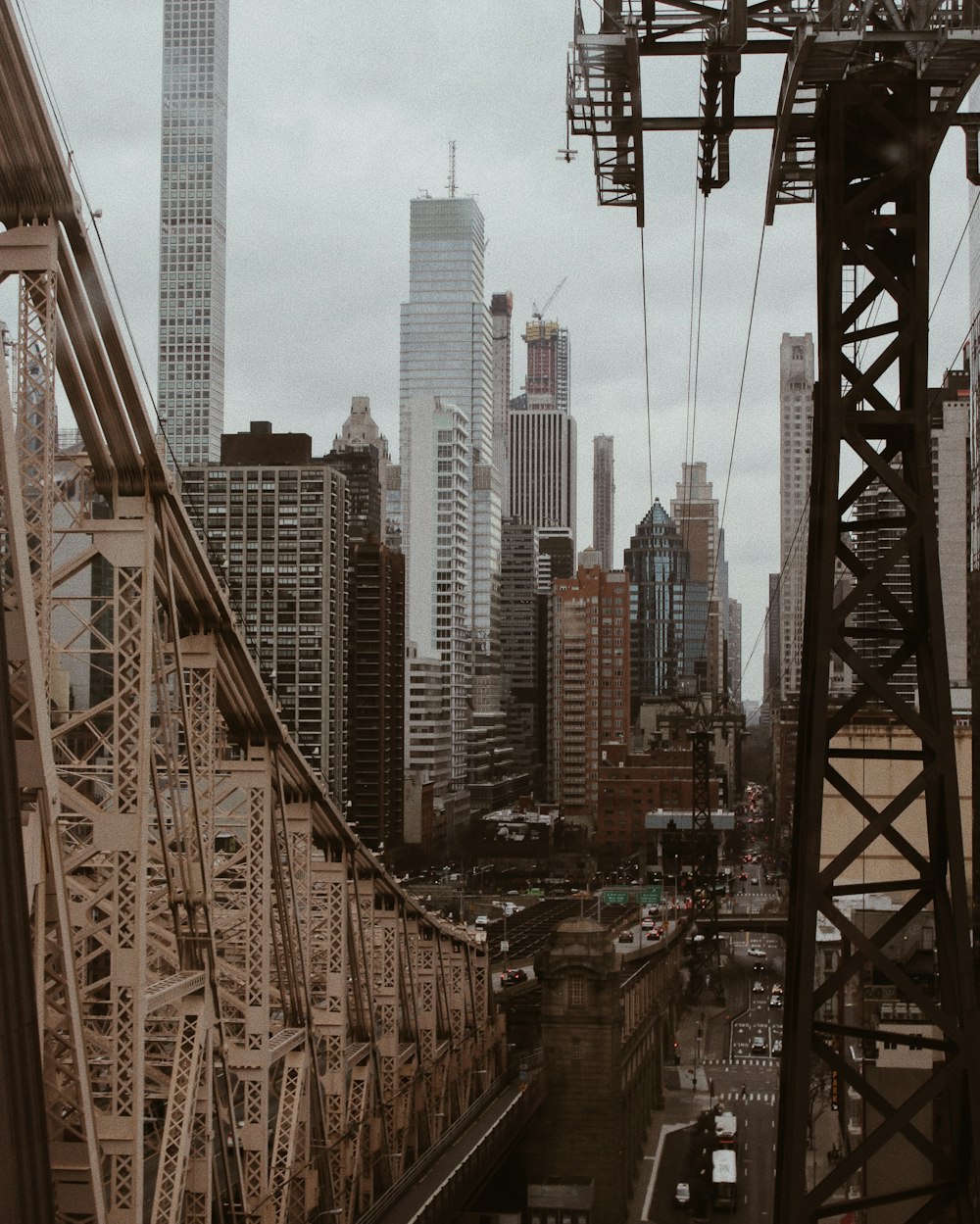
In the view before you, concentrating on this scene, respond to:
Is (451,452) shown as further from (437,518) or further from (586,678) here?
(586,678)

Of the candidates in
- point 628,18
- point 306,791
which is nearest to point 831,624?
point 628,18

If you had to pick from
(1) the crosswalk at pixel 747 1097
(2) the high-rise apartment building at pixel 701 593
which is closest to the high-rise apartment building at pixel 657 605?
(2) the high-rise apartment building at pixel 701 593

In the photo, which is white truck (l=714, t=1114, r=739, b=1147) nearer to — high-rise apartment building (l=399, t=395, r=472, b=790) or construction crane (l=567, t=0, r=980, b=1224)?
construction crane (l=567, t=0, r=980, b=1224)

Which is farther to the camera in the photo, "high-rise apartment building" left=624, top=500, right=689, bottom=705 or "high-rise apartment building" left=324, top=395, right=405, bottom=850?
"high-rise apartment building" left=624, top=500, right=689, bottom=705

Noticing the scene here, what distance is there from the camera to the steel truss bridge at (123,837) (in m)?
9.93

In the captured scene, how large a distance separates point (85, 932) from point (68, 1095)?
193 centimetres

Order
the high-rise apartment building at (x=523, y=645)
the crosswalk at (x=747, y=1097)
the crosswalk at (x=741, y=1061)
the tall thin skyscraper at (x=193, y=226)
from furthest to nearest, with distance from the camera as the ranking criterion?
the tall thin skyscraper at (x=193, y=226)
the high-rise apartment building at (x=523, y=645)
the crosswalk at (x=741, y=1061)
the crosswalk at (x=747, y=1097)

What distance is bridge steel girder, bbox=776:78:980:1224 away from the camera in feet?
24.6

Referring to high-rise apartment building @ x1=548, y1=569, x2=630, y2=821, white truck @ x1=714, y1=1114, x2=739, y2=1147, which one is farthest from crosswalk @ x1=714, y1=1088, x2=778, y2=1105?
high-rise apartment building @ x1=548, y1=569, x2=630, y2=821

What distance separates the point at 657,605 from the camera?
130750mm

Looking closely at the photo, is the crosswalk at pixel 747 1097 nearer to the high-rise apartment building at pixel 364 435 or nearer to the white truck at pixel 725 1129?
the white truck at pixel 725 1129

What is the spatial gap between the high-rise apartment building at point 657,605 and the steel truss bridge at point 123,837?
87337 mm

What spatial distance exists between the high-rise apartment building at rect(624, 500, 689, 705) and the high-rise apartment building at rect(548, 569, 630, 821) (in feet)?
10.3

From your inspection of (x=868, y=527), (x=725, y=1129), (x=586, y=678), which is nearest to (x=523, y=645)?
(x=586, y=678)
